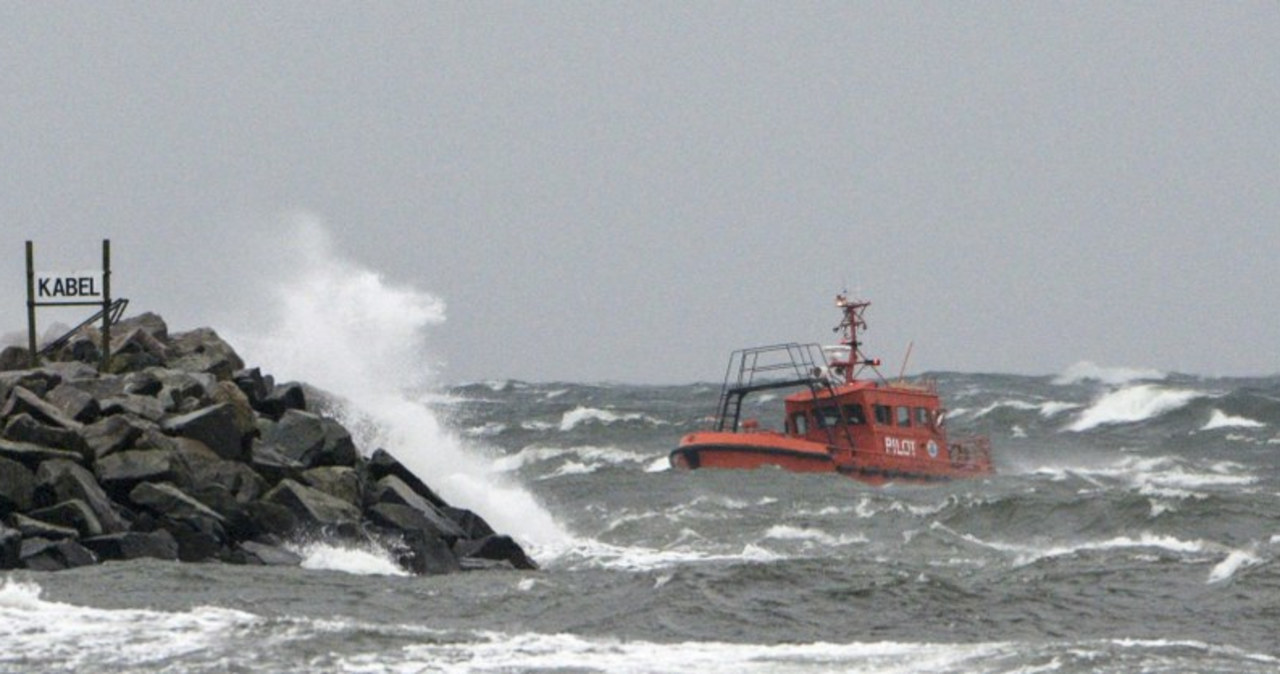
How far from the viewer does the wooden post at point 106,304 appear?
2702cm

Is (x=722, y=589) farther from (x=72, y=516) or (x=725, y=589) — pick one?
(x=72, y=516)

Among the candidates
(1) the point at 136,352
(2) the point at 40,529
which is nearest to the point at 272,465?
(2) the point at 40,529

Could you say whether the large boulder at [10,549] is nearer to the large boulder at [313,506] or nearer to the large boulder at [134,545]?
the large boulder at [134,545]

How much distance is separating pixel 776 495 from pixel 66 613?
19.0m

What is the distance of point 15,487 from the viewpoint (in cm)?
2036

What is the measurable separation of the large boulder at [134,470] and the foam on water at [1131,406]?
1548 inches

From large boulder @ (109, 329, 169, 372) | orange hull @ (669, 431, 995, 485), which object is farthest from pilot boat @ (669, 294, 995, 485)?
large boulder @ (109, 329, 169, 372)

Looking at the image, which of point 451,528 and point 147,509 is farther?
point 451,528

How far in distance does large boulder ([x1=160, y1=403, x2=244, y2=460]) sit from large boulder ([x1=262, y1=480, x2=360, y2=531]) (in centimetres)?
80

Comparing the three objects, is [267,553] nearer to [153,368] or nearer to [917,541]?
[153,368]

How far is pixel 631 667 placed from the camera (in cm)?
1533

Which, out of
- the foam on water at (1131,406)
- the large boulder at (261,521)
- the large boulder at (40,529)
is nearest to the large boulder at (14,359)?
the large boulder at (261,521)

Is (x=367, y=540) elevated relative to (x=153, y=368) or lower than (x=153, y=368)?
lower

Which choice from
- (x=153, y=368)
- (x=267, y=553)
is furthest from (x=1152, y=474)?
(x=267, y=553)
